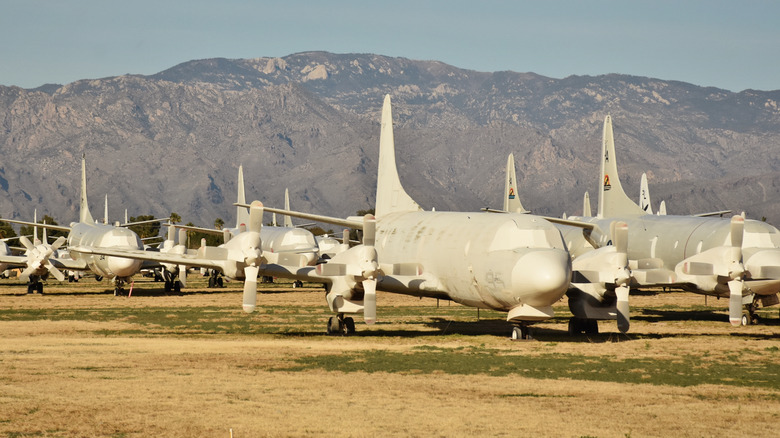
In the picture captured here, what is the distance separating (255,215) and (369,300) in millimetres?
4360

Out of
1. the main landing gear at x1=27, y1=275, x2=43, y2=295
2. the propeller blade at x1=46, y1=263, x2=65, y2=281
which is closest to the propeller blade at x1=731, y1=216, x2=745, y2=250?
the propeller blade at x1=46, y1=263, x2=65, y2=281

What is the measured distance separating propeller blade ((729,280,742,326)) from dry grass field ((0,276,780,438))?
0.73m

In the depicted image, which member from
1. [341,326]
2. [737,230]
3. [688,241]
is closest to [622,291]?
[737,230]

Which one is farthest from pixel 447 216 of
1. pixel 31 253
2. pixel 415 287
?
pixel 31 253

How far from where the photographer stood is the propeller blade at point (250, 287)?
29.1 metres

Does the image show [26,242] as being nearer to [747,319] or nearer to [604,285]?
[604,285]

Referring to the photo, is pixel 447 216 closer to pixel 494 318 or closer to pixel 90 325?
pixel 494 318

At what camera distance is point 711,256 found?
32.2 metres

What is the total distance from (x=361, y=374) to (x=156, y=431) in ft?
23.5

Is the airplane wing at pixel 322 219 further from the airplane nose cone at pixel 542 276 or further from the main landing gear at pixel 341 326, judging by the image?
the airplane nose cone at pixel 542 276

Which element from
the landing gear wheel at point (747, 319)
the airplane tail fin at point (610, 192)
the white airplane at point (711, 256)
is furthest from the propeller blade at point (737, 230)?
the airplane tail fin at point (610, 192)

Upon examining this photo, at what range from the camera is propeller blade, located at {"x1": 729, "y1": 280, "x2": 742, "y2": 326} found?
99.2ft

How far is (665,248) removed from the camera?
1597 inches

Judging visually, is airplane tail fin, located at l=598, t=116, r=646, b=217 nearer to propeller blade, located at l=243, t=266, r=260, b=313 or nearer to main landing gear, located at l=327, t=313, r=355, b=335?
main landing gear, located at l=327, t=313, r=355, b=335
